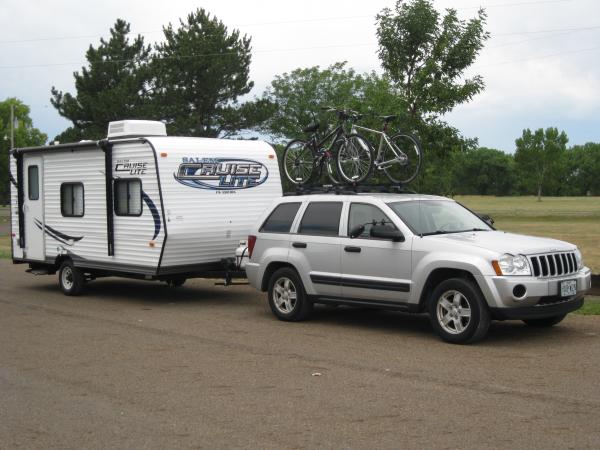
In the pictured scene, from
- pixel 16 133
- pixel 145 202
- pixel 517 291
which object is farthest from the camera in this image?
pixel 16 133

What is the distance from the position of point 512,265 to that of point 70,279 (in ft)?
28.8

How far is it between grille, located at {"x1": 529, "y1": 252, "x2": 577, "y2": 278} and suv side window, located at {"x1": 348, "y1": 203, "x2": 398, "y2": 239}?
1.87m

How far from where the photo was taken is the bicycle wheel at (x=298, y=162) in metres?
13.1

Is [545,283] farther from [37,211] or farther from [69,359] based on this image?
[37,211]

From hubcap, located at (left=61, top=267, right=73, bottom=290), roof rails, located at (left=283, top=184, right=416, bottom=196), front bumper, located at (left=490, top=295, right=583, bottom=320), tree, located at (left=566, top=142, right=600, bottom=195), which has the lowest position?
hubcap, located at (left=61, top=267, right=73, bottom=290)

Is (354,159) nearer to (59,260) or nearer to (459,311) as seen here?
(459,311)

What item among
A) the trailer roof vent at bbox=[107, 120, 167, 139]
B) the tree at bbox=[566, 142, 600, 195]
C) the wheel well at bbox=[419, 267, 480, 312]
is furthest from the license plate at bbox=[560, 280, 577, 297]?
the tree at bbox=[566, 142, 600, 195]

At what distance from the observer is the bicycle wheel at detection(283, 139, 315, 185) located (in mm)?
13125

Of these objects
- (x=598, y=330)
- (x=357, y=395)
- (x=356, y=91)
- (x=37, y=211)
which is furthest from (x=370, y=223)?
(x=356, y=91)

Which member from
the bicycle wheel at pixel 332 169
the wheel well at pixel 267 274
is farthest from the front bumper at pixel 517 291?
the bicycle wheel at pixel 332 169

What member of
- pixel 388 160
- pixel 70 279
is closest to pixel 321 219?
pixel 388 160

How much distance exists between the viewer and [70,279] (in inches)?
589

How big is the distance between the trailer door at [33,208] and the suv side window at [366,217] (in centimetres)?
726

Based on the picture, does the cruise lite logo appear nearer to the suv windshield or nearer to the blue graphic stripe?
the blue graphic stripe
